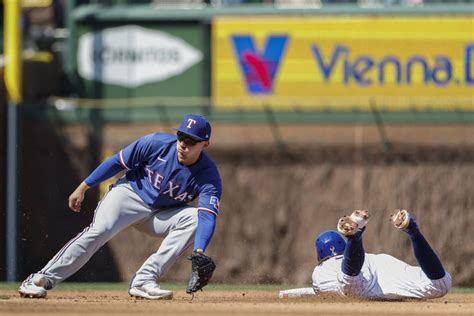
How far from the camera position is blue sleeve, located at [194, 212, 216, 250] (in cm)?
858

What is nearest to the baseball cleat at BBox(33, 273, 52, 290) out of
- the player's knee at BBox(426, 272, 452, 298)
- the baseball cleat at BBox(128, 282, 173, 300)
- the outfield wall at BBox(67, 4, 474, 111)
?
the baseball cleat at BBox(128, 282, 173, 300)

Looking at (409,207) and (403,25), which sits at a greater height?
(403,25)

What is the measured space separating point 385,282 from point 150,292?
173 cm

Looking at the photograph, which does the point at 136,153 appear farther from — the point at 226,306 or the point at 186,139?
the point at 226,306

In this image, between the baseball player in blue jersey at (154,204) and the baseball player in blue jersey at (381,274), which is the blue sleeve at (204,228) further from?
the baseball player in blue jersey at (381,274)

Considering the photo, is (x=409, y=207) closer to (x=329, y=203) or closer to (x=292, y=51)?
(x=329, y=203)

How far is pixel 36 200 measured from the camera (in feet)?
44.5

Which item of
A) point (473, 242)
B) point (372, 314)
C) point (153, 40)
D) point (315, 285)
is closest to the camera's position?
point (372, 314)

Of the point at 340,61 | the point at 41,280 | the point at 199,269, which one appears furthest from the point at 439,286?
the point at 340,61

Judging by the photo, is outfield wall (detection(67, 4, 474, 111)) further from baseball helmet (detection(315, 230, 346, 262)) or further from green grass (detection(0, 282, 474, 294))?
baseball helmet (detection(315, 230, 346, 262))

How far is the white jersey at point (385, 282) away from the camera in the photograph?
8906 mm

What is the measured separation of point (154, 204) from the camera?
8898mm

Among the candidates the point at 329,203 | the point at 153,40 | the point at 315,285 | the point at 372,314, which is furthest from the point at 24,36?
the point at 372,314

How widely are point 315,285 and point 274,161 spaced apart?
4585 millimetres
